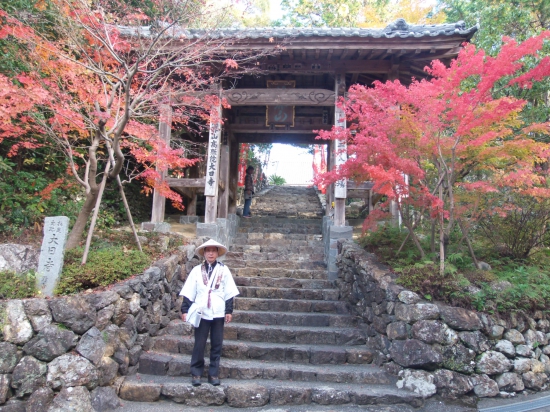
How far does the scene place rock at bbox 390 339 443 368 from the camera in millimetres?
4586

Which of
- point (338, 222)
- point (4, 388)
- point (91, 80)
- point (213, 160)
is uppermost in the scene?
point (91, 80)

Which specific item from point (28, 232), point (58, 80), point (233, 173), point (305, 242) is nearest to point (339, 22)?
point (233, 173)

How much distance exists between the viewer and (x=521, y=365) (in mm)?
4754

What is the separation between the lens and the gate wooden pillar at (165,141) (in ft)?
27.9

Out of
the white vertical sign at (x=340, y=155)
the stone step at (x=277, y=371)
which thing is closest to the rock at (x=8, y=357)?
the stone step at (x=277, y=371)

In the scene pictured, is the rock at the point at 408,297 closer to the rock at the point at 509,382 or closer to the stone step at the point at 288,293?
the rock at the point at 509,382

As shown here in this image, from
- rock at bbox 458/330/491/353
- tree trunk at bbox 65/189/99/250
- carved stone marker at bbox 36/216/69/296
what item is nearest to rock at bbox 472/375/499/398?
rock at bbox 458/330/491/353

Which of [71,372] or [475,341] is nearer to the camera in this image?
[71,372]

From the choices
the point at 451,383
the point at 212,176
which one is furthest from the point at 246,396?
the point at 212,176

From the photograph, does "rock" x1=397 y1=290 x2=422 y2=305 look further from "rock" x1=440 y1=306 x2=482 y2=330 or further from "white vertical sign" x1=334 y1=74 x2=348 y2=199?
"white vertical sign" x1=334 y1=74 x2=348 y2=199

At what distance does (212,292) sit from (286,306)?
2326mm

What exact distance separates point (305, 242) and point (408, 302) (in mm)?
4649

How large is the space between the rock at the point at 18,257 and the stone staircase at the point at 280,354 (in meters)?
2.27

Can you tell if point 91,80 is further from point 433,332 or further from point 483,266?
point 483,266
